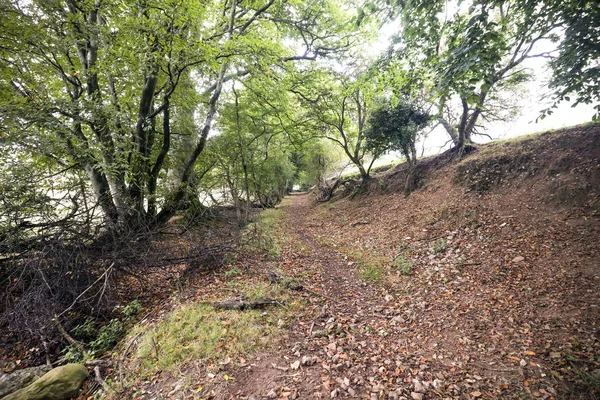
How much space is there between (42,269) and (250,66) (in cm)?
732

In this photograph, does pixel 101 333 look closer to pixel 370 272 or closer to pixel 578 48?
pixel 370 272

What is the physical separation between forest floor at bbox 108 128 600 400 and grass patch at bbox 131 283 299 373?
0.04m

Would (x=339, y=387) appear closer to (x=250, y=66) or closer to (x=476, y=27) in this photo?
(x=476, y=27)

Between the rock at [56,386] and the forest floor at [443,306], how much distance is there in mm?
802

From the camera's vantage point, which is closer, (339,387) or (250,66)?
(339,387)

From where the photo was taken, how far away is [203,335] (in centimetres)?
388

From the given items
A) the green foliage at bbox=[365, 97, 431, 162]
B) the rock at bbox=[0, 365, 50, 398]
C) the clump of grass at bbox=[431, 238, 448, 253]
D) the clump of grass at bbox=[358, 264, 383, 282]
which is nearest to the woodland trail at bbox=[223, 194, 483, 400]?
the clump of grass at bbox=[358, 264, 383, 282]

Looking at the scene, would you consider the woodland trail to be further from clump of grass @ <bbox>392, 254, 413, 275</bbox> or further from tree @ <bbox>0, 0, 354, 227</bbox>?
tree @ <bbox>0, 0, 354, 227</bbox>

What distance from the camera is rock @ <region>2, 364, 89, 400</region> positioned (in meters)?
3.14

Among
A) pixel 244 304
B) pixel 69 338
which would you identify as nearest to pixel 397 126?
pixel 244 304

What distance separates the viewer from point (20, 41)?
209 inches

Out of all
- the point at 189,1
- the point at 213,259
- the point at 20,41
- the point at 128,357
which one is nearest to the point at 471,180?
the point at 213,259

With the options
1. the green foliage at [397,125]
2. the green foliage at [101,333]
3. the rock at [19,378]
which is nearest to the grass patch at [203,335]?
the green foliage at [101,333]

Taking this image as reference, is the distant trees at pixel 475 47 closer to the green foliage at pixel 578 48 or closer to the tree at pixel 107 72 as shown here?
the green foliage at pixel 578 48
